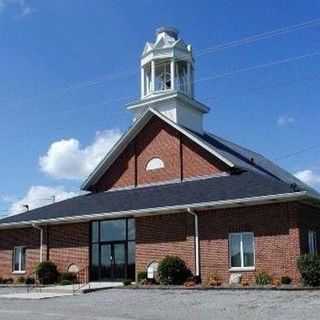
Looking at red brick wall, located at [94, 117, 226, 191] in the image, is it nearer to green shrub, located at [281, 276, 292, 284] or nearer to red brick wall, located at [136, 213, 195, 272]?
red brick wall, located at [136, 213, 195, 272]

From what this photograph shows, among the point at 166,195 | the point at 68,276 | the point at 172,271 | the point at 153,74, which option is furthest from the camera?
the point at 153,74

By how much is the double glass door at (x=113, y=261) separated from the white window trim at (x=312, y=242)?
9.53m

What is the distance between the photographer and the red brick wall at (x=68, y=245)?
33562 mm

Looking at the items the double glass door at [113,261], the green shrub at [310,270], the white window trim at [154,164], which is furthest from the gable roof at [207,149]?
the green shrub at [310,270]

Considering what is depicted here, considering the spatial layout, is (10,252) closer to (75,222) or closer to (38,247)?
(38,247)

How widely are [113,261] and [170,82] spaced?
39.9 feet

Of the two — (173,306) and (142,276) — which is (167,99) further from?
(173,306)

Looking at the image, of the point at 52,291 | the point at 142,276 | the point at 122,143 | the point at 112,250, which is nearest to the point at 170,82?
the point at 122,143

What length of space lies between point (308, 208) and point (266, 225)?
7.99 ft

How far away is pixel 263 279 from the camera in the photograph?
26500 mm

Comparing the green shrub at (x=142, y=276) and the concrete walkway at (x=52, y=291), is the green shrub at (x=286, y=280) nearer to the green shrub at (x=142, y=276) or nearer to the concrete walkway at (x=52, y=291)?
the green shrub at (x=142, y=276)

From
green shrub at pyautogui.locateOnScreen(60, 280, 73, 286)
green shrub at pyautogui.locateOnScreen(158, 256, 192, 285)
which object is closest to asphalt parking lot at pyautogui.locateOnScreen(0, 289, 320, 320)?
green shrub at pyautogui.locateOnScreen(158, 256, 192, 285)

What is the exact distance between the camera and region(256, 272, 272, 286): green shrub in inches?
1033

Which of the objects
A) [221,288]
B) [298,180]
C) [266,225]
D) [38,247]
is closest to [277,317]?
[221,288]
